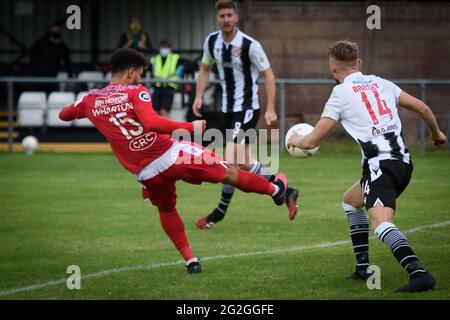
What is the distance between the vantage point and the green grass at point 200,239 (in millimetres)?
7332

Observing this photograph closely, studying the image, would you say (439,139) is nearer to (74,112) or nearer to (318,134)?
(318,134)

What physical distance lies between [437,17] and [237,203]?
428 inches

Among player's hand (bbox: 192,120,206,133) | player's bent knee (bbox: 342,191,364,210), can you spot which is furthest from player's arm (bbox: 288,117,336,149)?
player's hand (bbox: 192,120,206,133)

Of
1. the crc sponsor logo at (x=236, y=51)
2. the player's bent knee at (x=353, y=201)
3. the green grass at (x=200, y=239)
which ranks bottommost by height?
the green grass at (x=200, y=239)

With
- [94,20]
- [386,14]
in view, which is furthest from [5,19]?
[386,14]

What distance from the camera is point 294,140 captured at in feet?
23.8

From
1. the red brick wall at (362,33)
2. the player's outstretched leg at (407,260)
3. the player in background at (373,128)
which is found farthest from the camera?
the red brick wall at (362,33)

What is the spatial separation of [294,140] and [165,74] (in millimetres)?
13648

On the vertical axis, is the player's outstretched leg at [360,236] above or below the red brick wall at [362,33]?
below

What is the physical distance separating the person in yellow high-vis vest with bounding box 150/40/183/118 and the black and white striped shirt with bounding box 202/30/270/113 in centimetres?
865

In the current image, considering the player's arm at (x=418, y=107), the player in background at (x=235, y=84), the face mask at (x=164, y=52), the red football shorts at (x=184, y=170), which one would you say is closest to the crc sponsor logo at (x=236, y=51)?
the player in background at (x=235, y=84)

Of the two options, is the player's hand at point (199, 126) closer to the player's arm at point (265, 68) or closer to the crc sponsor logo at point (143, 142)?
the crc sponsor logo at point (143, 142)

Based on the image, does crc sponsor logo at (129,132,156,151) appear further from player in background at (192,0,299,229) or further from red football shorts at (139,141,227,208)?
player in background at (192,0,299,229)

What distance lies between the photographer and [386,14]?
2178 centimetres
